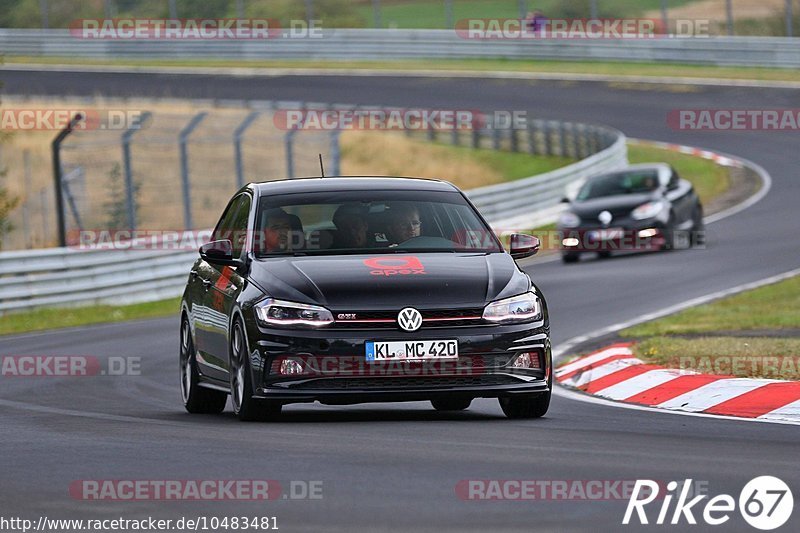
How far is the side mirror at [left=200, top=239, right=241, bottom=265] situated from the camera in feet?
33.5

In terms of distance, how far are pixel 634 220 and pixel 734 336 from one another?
35.9 feet

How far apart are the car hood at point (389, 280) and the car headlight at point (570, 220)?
1565 centimetres

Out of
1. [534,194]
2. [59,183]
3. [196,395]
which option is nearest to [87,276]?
[59,183]

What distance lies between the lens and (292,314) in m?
9.34

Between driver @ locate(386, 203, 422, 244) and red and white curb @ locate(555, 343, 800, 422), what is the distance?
6.37 feet

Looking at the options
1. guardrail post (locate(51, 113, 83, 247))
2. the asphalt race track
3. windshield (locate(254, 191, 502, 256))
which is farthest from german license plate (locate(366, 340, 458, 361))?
guardrail post (locate(51, 113, 83, 247))

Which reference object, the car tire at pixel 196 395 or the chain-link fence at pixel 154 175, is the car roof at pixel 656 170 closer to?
the chain-link fence at pixel 154 175

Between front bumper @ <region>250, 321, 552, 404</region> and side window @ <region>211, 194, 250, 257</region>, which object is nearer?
front bumper @ <region>250, 321, 552, 404</region>

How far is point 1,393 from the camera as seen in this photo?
42.5ft

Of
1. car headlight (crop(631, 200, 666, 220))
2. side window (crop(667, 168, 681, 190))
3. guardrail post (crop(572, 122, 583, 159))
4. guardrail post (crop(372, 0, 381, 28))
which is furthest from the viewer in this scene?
guardrail post (crop(372, 0, 381, 28))

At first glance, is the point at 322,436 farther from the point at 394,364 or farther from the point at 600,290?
the point at 600,290

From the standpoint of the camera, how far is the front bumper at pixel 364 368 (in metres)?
9.21

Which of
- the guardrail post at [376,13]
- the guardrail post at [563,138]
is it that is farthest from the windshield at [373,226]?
the guardrail post at [376,13]

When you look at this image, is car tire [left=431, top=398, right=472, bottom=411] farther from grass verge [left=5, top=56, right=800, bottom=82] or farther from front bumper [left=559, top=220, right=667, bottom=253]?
grass verge [left=5, top=56, right=800, bottom=82]
